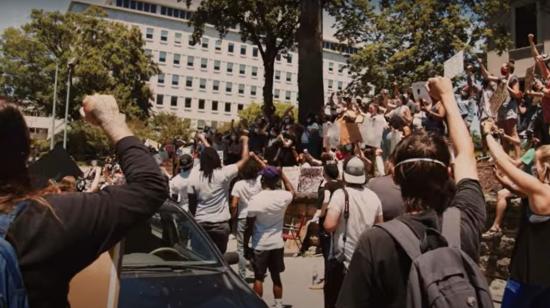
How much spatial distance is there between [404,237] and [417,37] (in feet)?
74.5

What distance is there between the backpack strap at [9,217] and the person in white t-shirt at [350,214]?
327 cm

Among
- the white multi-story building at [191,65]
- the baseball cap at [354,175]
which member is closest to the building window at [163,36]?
the white multi-story building at [191,65]

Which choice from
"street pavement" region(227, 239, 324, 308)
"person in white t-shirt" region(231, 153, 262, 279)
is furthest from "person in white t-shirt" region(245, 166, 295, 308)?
"street pavement" region(227, 239, 324, 308)

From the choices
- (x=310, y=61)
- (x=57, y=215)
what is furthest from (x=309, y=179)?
(x=57, y=215)

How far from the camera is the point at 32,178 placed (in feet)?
5.58

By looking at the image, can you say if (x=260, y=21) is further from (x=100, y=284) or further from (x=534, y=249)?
(x=100, y=284)

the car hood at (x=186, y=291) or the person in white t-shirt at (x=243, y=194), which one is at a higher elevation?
the person in white t-shirt at (x=243, y=194)

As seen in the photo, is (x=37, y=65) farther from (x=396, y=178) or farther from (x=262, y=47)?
(x=396, y=178)

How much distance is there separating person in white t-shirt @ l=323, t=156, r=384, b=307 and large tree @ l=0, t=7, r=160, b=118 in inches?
2018

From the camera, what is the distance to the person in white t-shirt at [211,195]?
6.57 metres

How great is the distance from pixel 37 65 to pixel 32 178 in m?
60.7

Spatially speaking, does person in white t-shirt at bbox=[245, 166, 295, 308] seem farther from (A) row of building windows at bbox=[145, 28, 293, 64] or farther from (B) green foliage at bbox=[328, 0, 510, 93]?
(A) row of building windows at bbox=[145, 28, 293, 64]

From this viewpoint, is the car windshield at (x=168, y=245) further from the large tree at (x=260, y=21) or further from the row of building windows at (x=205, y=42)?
the row of building windows at (x=205, y=42)

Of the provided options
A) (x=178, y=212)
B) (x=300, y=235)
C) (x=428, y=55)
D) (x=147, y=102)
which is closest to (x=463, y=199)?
(x=178, y=212)
